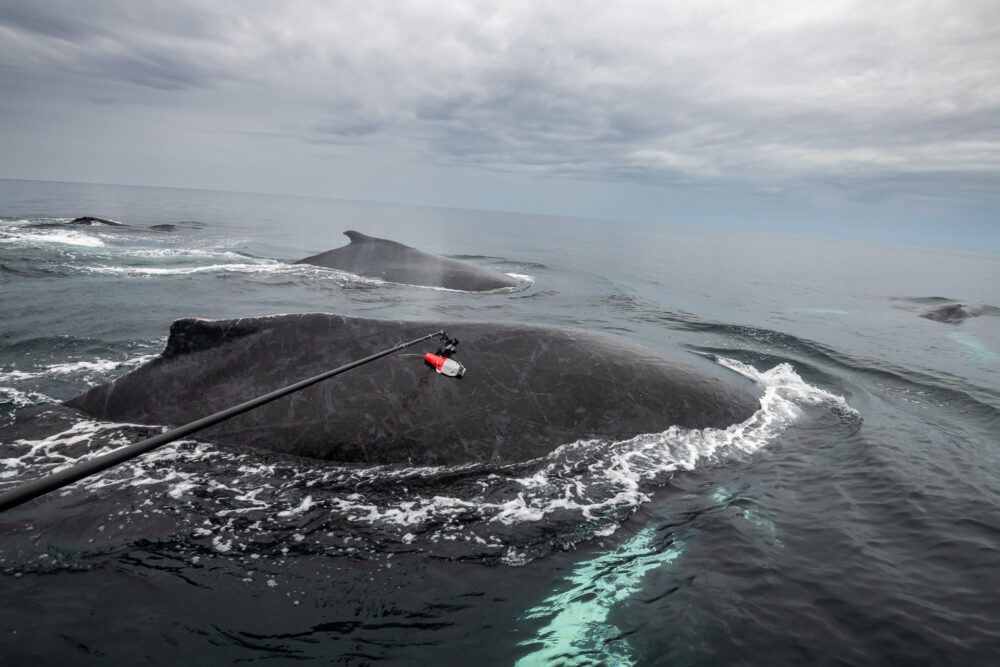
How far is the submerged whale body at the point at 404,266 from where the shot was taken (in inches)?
856

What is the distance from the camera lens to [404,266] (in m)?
22.6

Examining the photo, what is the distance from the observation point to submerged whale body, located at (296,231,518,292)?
71.4ft

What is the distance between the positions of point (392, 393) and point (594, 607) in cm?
339

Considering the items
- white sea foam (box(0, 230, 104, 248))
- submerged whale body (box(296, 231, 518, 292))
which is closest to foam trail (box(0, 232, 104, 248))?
white sea foam (box(0, 230, 104, 248))

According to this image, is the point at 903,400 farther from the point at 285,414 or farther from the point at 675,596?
the point at 285,414

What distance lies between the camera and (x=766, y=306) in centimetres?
2664

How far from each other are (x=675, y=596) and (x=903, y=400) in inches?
402

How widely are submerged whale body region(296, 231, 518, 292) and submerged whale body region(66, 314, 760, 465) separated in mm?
14446

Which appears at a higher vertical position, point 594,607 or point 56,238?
point 56,238

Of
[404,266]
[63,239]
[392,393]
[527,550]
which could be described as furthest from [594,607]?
[63,239]

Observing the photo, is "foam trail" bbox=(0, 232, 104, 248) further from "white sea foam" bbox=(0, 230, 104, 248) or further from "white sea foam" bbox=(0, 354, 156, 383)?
"white sea foam" bbox=(0, 354, 156, 383)

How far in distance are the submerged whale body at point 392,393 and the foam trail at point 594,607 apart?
5.57 ft

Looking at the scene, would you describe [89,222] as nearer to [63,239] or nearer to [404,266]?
[63,239]

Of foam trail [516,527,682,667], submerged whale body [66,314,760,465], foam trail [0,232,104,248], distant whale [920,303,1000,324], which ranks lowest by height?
foam trail [516,527,682,667]
